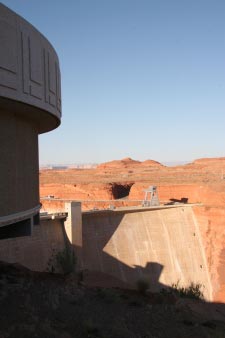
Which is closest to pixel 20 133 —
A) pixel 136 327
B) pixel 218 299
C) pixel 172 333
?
pixel 136 327

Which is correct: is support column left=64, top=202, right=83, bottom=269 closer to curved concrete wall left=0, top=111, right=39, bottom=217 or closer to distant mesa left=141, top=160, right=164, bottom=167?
curved concrete wall left=0, top=111, right=39, bottom=217

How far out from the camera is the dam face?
27.1 m

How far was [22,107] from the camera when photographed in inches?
256

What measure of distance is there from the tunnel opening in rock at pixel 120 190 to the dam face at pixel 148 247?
48.9 ft

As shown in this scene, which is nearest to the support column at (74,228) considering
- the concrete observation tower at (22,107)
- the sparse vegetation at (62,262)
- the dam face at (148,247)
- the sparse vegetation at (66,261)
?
the dam face at (148,247)

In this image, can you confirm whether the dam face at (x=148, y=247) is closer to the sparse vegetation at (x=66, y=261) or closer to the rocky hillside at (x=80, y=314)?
the sparse vegetation at (x=66, y=261)

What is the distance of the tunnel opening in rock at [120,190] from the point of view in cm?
4831

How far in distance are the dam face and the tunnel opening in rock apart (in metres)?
14.9

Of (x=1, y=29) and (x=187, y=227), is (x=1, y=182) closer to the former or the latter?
(x=1, y=29)

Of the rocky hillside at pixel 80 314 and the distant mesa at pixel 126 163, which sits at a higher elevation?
the distant mesa at pixel 126 163

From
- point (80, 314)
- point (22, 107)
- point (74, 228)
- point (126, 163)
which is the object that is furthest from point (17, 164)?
point (126, 163)

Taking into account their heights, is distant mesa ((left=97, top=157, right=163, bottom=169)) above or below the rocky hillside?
above

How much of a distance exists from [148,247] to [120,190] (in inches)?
825

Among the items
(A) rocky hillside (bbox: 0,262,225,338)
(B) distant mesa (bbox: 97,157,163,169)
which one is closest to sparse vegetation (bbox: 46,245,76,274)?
(A) rocky hillside (bbox: 0,262,225,338)
